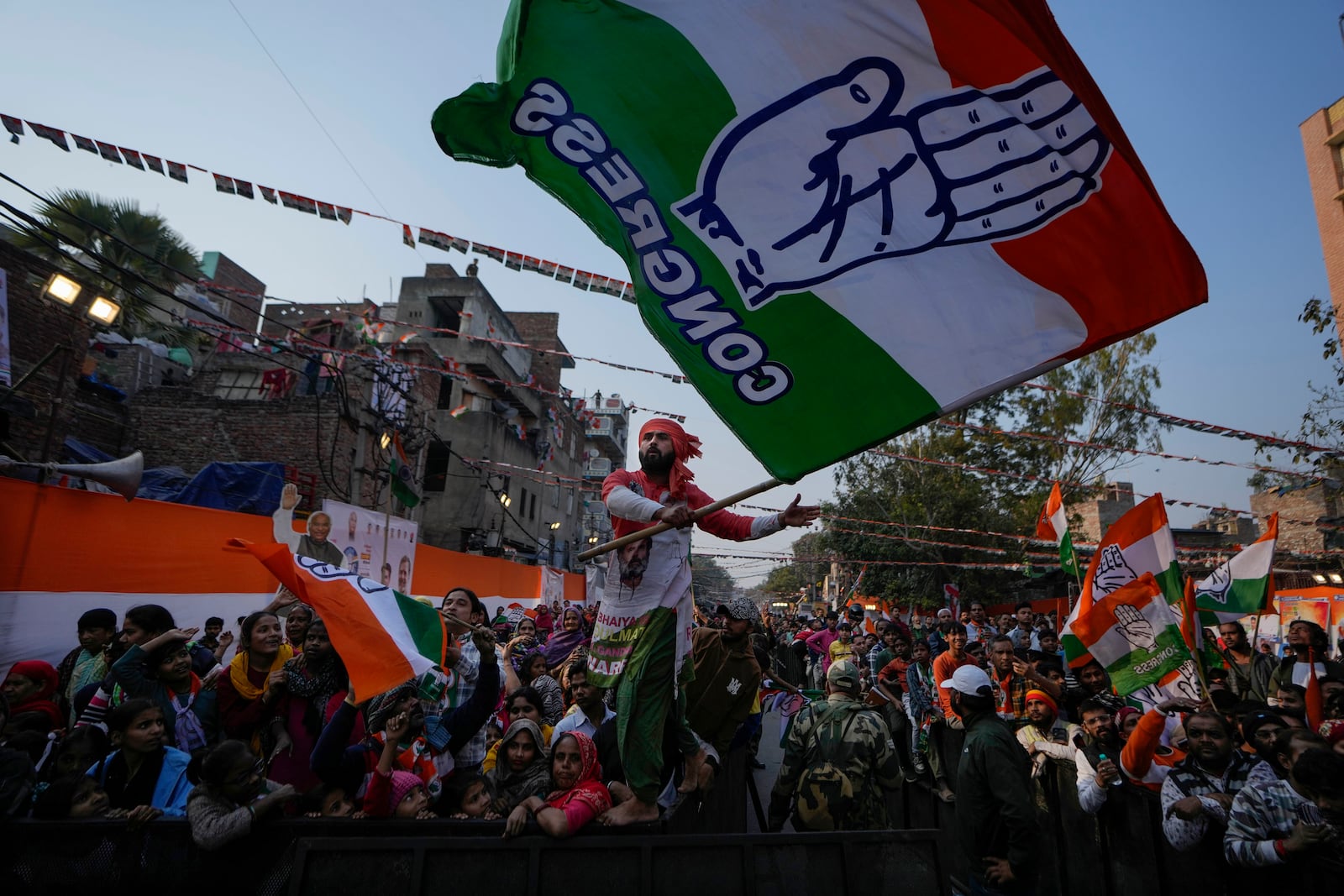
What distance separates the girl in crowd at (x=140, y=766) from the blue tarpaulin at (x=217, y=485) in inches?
424

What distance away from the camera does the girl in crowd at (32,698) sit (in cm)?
404

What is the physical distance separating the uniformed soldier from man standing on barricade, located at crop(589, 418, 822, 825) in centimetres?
93

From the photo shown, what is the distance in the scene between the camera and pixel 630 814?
3.17 m

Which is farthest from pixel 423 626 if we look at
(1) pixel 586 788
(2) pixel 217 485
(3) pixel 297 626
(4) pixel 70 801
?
(2) pixel 217 485

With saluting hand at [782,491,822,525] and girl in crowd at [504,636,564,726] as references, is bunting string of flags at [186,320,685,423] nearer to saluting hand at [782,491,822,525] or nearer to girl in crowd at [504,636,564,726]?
girl in crowd at [504,636,564,726]

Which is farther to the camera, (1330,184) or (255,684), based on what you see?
(1330,184)

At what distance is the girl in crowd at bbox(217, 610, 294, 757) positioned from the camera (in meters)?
4.12

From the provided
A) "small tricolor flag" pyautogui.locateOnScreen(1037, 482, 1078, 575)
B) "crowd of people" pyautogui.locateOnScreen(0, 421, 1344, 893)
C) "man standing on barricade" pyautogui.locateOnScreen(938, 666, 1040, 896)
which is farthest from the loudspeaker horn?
"small tricolor flag" pyautogui.locateOnScreen(1037, 482, 1078, 575)

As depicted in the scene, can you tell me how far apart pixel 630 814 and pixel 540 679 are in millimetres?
2889

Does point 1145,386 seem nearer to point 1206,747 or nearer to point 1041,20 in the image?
point 1206,747

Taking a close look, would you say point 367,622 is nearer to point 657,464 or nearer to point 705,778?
point 657,464

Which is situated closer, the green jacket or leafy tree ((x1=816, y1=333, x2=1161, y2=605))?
the green jacket

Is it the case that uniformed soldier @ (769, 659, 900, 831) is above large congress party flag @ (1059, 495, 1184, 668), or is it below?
below

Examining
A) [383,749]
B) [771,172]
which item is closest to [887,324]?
[771,172]
